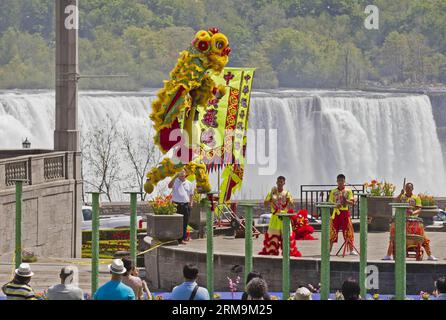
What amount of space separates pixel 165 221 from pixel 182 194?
60 cm

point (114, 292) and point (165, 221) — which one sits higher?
point (165, 221)

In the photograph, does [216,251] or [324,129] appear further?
[324,129]

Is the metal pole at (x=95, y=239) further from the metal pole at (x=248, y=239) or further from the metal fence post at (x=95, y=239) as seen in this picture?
the metal pole at (x=248, y=239)

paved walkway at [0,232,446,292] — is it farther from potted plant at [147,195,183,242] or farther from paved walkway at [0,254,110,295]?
potted plant at [147,195,183,242]

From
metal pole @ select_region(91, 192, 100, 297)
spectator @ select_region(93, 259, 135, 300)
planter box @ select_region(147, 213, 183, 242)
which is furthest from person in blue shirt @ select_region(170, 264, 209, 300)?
Result: planter box @ select_region(147, 213, 183, 242)

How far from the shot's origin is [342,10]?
592 feet

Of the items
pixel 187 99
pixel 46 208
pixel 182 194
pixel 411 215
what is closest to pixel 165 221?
pixel 182 194

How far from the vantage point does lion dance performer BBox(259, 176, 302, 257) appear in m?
27.5

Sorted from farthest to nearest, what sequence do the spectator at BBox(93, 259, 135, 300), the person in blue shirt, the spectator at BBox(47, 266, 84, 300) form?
the spectator at BBox(47, 266, 84, 300) → the spectator at BBox(93, 259, 135, 300) → the person in blue shirt

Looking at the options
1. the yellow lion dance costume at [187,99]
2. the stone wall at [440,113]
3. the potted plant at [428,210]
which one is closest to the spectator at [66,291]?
the yellow lion dance costume at [187,99]

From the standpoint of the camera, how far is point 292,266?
88.6ft

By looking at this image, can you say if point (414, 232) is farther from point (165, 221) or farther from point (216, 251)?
point (165, 221)

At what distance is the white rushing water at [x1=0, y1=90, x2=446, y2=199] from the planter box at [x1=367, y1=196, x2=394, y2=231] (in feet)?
209

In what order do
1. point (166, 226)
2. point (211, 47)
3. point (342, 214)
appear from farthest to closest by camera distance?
1. point (211, 47)
2. point (166, 226)
3. point (342, 214)
